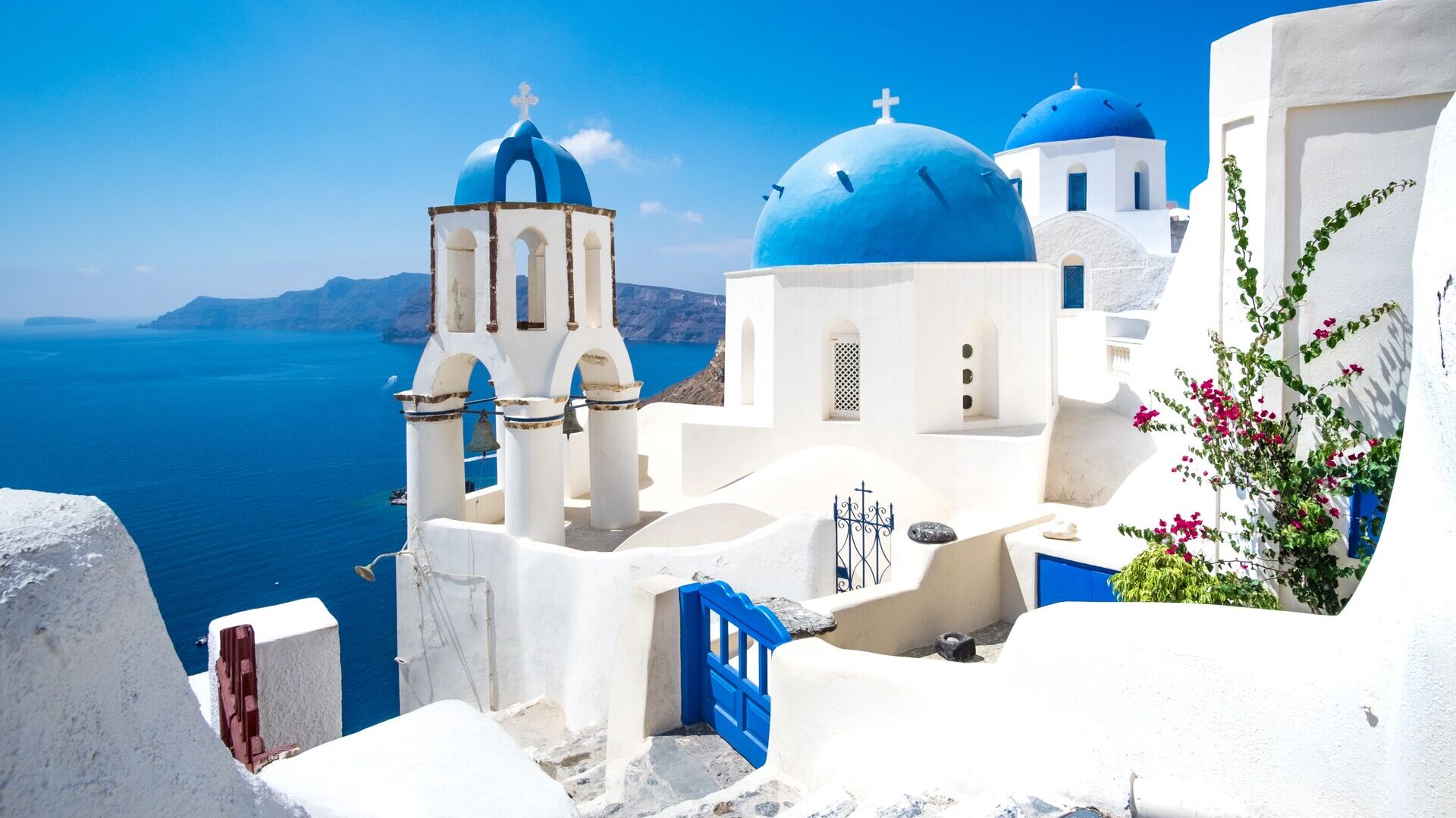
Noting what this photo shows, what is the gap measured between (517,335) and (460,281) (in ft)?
4.34

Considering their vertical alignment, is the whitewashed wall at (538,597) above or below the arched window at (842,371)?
below

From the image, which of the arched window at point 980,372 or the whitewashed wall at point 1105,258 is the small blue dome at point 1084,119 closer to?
the whitewashed wall at point 1105,258

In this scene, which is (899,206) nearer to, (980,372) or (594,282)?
(980,372)

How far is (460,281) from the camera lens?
12.1m

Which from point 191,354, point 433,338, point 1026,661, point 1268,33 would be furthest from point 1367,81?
point 191,354

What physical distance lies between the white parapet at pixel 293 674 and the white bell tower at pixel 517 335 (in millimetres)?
5438

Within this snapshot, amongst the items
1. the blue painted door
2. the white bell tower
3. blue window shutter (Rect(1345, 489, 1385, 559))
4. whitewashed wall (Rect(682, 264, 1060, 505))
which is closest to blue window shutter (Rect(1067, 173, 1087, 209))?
whitewashed wall (Rect(682, 264, 1060, 505))

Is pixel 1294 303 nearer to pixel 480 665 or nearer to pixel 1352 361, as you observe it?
pixel 1352 361

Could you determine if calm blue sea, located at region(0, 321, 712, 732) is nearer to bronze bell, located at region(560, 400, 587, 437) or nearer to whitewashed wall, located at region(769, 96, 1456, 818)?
bronze bell, located at region(560, 400, 587, 437)

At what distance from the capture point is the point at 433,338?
1196 centimetres

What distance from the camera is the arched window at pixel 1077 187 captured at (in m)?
22.5

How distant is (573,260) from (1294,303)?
8.23 meters

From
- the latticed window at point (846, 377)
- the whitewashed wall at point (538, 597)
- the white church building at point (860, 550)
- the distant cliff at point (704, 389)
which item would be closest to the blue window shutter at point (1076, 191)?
the white church building at point (860, 550)

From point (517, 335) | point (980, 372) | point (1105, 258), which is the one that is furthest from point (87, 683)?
point (1105, 258)
